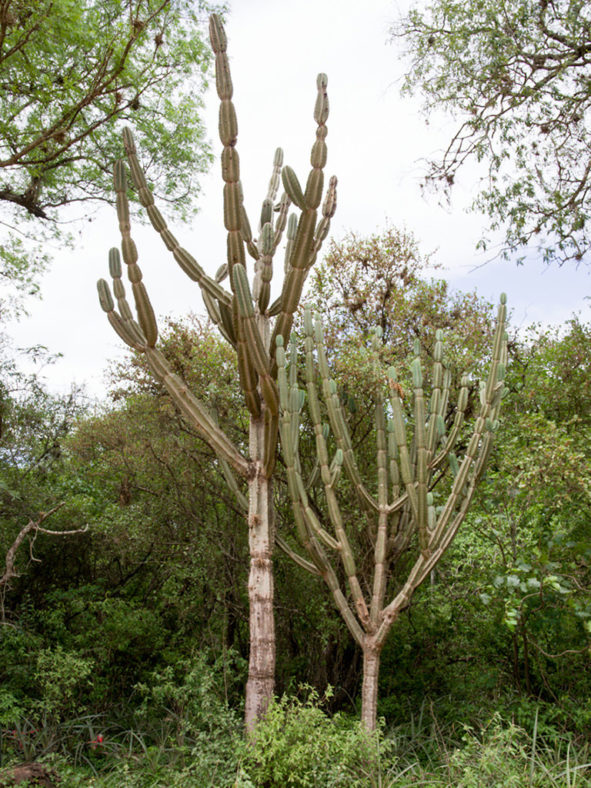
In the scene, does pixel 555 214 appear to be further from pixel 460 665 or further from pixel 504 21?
pixel 460 665

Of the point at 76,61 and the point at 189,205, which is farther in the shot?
the point at 189,205

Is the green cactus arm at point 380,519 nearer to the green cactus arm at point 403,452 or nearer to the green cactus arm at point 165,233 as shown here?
the green cactus arm at point 403,452

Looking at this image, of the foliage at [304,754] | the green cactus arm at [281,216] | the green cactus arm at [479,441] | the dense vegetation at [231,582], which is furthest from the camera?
the green cactus arm at [281,216]

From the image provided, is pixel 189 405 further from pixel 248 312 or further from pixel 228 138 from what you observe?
pixel 228 138

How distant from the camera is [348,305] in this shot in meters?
6.96

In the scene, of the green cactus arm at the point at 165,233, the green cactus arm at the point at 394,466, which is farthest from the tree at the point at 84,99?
the green cactus arm at the point at 394,466

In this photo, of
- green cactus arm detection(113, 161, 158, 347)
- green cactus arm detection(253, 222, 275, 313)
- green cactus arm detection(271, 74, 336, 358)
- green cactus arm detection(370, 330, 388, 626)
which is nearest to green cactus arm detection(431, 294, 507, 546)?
green cactus arm detection(370, 330, 388, 626)

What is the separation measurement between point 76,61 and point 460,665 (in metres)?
7.43

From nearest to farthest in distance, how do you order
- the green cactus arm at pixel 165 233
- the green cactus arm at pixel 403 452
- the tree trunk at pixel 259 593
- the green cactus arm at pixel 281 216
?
the tree trunk at pixel 259 593 < the green cactus arm at pixel 165 233 < the green cactus arm at pixel 403 452 < the green cactus arm at pixel 281 216

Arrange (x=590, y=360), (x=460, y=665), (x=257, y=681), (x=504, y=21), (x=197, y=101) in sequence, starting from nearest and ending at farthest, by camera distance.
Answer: (x=257, y=681)
(x=504, y=21)
(x=590, y=360)
(x=460, y=665)
(x=197, y=101)

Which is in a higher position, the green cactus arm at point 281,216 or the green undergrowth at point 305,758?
the green cactus arm at point 281,216

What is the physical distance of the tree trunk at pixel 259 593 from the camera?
4441mm

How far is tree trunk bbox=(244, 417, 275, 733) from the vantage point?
4441 mm

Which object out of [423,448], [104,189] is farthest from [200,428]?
[104,189]
